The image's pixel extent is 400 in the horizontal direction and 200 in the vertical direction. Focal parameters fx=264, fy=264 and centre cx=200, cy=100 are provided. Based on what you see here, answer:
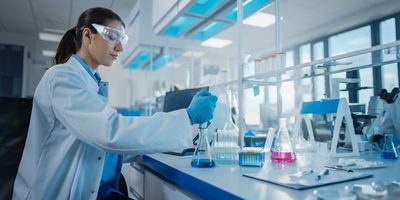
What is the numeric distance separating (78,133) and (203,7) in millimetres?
1473

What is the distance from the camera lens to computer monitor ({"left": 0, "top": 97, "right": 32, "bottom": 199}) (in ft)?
3.44

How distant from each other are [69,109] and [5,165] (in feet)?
1.53

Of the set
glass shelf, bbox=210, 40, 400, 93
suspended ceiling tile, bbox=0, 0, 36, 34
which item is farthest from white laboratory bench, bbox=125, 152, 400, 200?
suspended ceiling tile, bbox=0, 0, 36, 34

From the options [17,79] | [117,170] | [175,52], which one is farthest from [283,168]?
[17,79]

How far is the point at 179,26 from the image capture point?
95.9 inches

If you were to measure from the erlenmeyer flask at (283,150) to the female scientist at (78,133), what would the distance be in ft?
1.17

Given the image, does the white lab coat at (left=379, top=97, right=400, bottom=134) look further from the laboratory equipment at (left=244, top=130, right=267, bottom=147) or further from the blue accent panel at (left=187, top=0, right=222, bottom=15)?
the blue accent panel at (left=187, top=0, right=222, bottom=15)

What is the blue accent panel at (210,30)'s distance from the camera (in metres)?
2.33

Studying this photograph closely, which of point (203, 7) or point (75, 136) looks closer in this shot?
point (75, 136)

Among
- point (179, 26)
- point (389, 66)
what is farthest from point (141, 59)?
point (389, 66)

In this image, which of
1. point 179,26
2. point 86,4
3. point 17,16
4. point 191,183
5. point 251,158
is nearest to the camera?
point 191,183

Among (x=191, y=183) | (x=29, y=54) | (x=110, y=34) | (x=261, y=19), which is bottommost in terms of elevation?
(x=191, y=183)

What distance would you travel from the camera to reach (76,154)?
3.18ft

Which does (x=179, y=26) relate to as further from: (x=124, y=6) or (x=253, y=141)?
(x=124, y=6)
